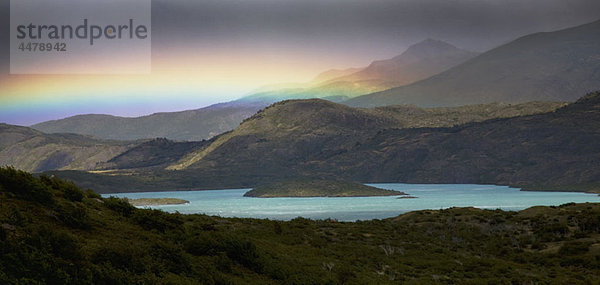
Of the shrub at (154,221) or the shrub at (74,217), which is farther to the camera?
the shrub at (154,221)

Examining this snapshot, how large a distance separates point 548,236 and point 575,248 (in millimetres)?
8791

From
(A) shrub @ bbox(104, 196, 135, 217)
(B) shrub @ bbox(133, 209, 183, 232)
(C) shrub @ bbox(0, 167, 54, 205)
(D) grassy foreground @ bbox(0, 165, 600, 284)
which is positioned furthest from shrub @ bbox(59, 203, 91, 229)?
(A) shrub @ bbox(104, 196, 135, 217)

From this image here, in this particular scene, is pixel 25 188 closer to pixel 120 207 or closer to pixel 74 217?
pixel 74 217

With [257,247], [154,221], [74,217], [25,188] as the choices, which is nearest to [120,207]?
[154,221]

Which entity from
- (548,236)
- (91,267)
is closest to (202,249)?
(91,267)

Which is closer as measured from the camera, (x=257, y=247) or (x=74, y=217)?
(x=74, y=217)

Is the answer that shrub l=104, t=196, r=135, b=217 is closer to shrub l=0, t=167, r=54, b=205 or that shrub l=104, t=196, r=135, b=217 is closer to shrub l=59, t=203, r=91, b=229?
shrub l=59, t=203, r=91, b=229

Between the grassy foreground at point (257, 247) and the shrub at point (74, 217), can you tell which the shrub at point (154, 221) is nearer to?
the grassy foreground at point (257, 247)

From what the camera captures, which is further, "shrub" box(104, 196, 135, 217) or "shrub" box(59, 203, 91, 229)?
"shrub" box(104, 196, 135, 217)

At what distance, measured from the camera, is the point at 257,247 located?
4075 cm

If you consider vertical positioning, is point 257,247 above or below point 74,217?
below

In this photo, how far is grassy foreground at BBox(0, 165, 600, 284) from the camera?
1017 inches

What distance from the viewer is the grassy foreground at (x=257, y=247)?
25828 millimetres

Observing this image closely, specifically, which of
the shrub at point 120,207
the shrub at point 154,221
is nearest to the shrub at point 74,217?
the shrub at point 154,221
